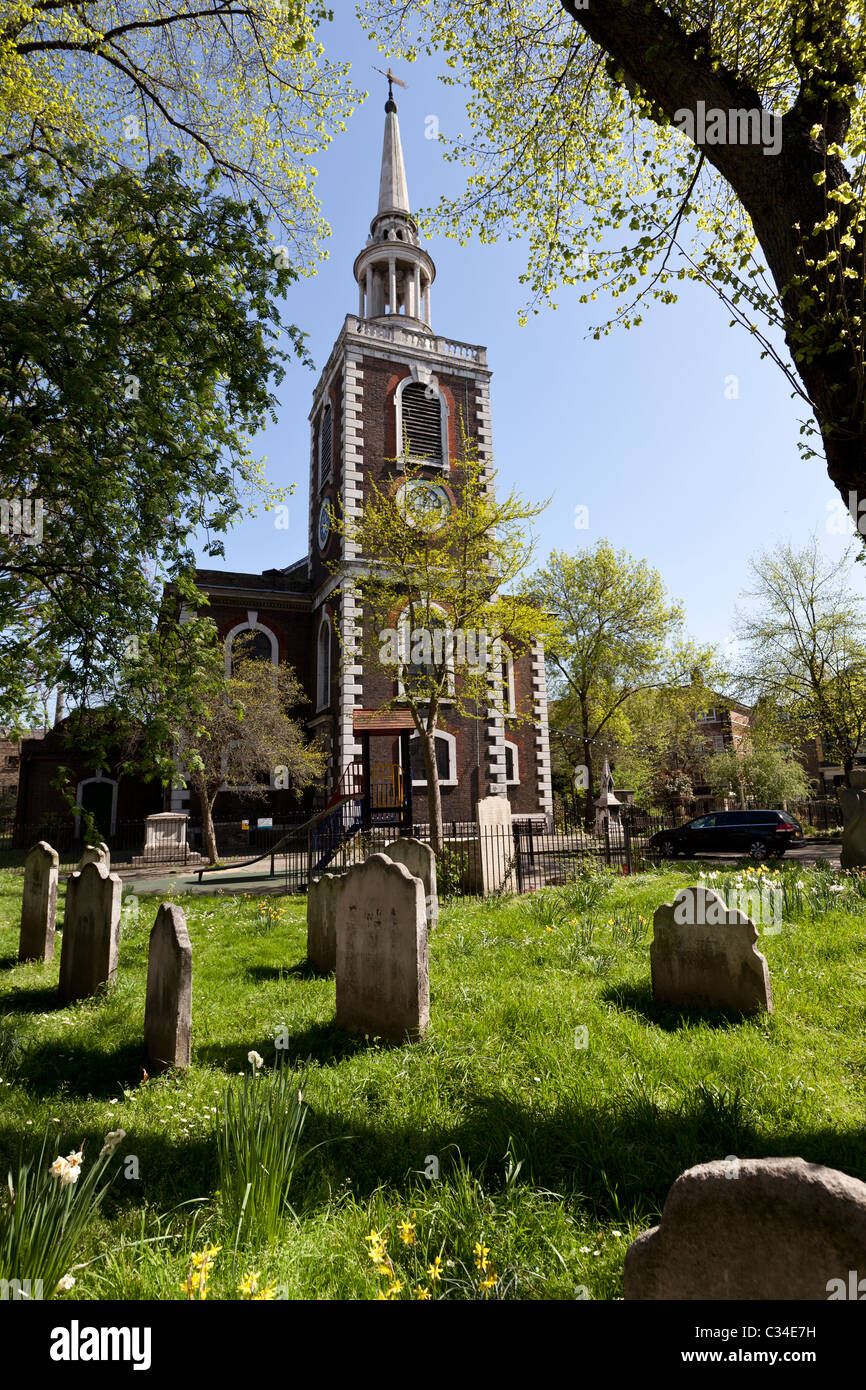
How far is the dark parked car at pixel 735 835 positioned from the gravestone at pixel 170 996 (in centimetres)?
1955

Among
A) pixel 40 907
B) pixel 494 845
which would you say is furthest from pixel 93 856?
pixel 494 845

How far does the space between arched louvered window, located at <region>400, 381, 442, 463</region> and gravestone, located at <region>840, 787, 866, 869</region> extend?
18173mm

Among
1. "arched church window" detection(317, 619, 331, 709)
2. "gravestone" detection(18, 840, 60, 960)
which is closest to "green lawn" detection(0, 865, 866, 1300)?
"gravestone" detection(18, 840, 60, 960)

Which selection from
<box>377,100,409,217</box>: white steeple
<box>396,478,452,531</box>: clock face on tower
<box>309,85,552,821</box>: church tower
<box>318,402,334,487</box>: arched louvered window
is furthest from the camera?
<box>377,100,409,217</box>: white steeple

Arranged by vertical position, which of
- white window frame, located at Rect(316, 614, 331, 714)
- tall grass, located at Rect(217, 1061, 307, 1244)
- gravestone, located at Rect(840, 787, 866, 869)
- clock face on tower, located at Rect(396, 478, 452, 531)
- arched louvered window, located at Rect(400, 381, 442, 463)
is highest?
arched louvered window, located at Rect(400, 381, 442, 463)

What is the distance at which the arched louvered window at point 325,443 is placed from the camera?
25.6 metres

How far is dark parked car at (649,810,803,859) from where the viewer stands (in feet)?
66.7

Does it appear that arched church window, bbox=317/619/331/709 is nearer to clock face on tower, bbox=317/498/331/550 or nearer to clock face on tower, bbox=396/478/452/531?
clock face on tower, bbox=317/498/331/550

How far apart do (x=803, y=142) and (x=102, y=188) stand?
21.9 ft

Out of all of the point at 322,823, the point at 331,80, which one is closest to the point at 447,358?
the point at 331,80

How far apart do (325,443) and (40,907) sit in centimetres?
2269

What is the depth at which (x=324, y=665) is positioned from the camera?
2467cm

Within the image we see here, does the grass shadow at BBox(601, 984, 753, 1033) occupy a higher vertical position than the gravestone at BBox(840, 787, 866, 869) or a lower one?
lower
